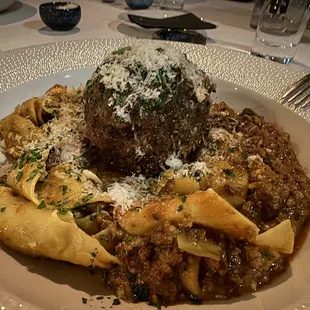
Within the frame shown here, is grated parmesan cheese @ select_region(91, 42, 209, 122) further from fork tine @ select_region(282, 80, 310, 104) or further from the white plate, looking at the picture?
fork tine @ select_region(282, 80, 310, 104)

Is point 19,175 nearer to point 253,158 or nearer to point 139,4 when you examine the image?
point 253,158

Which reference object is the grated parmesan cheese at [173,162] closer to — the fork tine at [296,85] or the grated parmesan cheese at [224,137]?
the grated parmesan cheese at [224,137]

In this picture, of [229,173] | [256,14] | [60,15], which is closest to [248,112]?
[229,173]

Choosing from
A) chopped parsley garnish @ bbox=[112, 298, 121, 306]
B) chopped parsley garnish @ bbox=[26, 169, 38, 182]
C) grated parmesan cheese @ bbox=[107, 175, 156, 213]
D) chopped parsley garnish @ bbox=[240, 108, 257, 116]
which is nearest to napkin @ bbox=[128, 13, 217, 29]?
chopped parsley garnish @ bbox=[240, 108, 257, 116]

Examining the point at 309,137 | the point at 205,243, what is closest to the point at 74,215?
the point at 205,243

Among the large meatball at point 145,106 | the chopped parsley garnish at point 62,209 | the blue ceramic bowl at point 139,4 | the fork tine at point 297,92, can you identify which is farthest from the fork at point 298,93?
the blue ceramic bowl at point 139,4

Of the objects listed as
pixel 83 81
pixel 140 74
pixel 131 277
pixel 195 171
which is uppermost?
pixel 140 74
